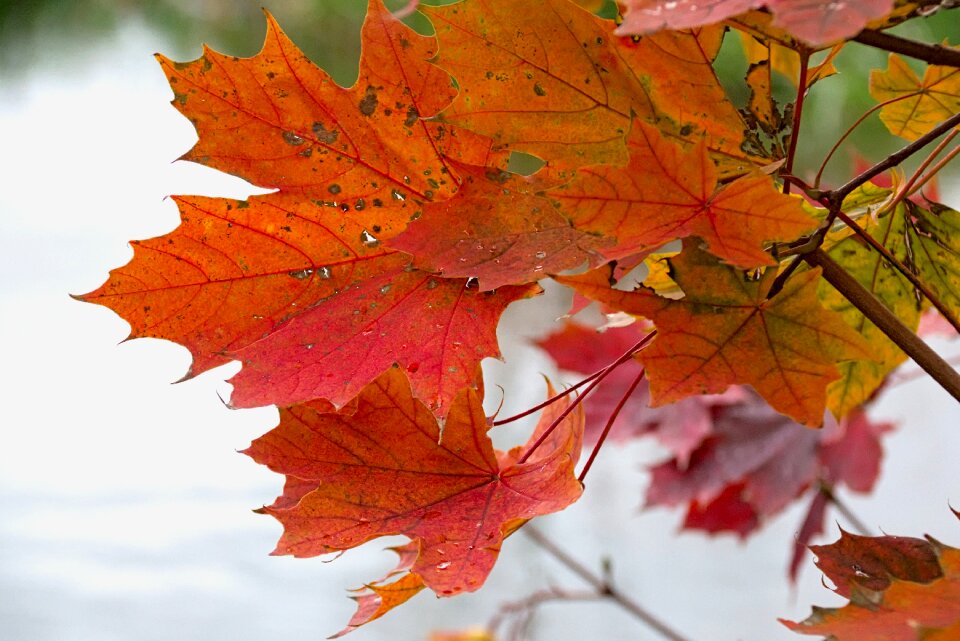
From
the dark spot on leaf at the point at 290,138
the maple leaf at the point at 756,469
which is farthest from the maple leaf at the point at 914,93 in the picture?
the maple leaf at the point at 756,469

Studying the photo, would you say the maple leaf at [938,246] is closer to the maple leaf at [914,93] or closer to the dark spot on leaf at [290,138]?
the maple leaf at [914,93]

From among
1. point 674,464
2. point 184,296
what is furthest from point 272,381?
point 674,464

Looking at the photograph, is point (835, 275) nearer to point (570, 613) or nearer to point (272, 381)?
point (272, 381)

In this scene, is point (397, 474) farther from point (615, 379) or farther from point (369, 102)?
point (615, 379)

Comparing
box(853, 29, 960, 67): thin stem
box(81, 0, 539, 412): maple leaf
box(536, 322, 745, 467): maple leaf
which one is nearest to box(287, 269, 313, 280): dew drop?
box(81, 0, 539, 412): maple leaf

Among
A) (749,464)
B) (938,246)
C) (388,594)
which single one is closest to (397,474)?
(388,594)

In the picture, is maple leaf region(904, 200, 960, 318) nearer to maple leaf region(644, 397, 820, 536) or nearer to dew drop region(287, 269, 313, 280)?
dew drop region(287, 269, 313, 280)
